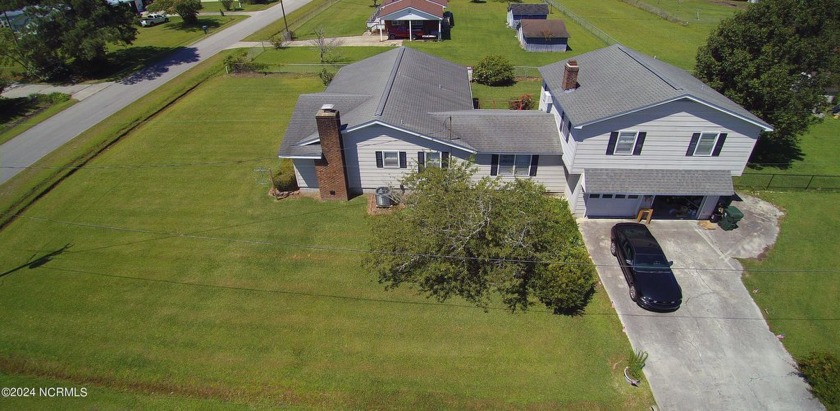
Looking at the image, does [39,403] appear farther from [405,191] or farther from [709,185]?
[709,185]

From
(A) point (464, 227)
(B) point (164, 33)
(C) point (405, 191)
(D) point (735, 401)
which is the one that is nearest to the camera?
(D) point (735, 401)

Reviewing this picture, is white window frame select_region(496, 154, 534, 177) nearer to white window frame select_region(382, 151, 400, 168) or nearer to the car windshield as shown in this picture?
white window frame select_region(382, 151, 400, 168)

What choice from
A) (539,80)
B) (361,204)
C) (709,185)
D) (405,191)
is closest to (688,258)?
Result: (709,185)

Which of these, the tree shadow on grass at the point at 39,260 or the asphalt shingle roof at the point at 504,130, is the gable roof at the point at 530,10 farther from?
the tree shadow on grass at the point at 39,260

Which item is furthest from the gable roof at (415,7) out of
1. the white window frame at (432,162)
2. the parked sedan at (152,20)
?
the parked sedan at (152,20)

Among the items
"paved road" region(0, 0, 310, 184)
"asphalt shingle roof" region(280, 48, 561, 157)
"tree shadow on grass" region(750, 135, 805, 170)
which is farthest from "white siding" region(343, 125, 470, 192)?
"paved road" region(0, 0, 310, 184)

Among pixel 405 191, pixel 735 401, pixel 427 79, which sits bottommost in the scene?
pixel 735 401

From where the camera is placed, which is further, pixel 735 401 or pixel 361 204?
pixel 361 204
